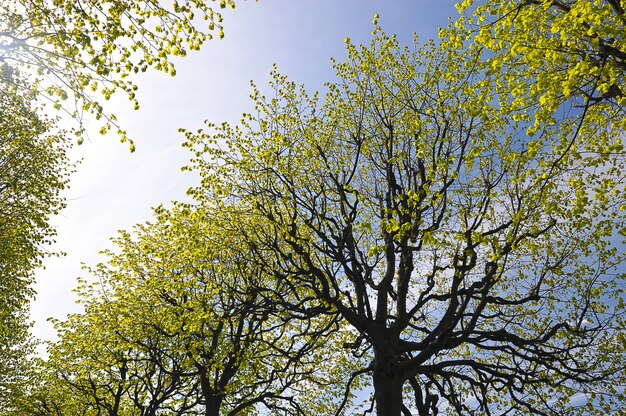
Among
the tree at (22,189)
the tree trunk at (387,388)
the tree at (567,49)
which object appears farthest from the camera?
the tree at (22,189)

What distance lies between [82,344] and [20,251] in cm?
549

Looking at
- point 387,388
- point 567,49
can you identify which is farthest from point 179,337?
point 567,49

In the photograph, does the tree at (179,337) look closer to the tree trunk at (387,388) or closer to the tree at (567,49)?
the tree trunk at (387,388)

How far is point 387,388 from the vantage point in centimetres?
1234

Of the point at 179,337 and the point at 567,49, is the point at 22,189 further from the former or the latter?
the point at 567,49

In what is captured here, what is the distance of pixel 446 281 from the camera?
19250 millimetres

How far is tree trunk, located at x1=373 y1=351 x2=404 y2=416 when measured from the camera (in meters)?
12.2

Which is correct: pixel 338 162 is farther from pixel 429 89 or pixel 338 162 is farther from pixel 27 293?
pixel 27 293

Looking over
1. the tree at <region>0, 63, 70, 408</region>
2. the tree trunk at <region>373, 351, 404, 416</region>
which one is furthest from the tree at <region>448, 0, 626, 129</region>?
the tree at <region>0, 63, 70, 408</region>

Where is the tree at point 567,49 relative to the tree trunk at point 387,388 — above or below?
above

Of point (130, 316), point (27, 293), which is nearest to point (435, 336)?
point (130, 316)

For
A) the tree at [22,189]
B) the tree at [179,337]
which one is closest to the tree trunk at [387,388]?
the tree at [179,337]

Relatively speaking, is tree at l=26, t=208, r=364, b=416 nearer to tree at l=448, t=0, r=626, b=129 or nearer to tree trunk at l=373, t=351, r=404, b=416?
tree trunk at l=373, t=351, r=404, b=416

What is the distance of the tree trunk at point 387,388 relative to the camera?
40.0 feet
